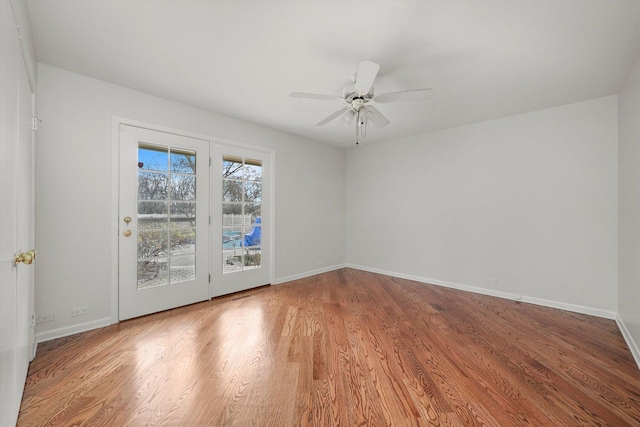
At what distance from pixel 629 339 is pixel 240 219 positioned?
13.9 feet

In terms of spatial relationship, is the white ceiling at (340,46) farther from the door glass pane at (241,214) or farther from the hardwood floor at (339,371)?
the hardwood floor at (339,371)

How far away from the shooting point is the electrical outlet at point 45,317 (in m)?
2.20

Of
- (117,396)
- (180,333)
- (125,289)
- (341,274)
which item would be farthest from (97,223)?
(341,274)

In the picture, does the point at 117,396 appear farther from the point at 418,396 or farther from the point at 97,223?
the point at 418,396

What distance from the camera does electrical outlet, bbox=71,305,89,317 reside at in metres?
2.38

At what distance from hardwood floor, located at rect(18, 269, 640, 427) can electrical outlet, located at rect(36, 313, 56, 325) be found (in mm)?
228

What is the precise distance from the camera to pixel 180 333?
7.87 feet

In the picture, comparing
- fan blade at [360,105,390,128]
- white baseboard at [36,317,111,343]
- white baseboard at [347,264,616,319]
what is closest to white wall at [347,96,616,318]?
white baseboard at [347,264,616,319]

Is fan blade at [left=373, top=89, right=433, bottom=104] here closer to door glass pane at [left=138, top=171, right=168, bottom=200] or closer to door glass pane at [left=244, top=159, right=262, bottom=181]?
door glass pane at [left=244, top=159, right=262, bottom=181]

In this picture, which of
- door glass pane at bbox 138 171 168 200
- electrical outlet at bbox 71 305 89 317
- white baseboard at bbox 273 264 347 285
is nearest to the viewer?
electrical outlet at bbox 71 305 89 317

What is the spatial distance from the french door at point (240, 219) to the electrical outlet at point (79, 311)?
1.23 meters

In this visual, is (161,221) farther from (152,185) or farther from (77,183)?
(77,183)

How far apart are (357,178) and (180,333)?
3882mm

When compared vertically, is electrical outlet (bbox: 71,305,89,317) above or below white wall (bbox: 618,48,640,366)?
below
